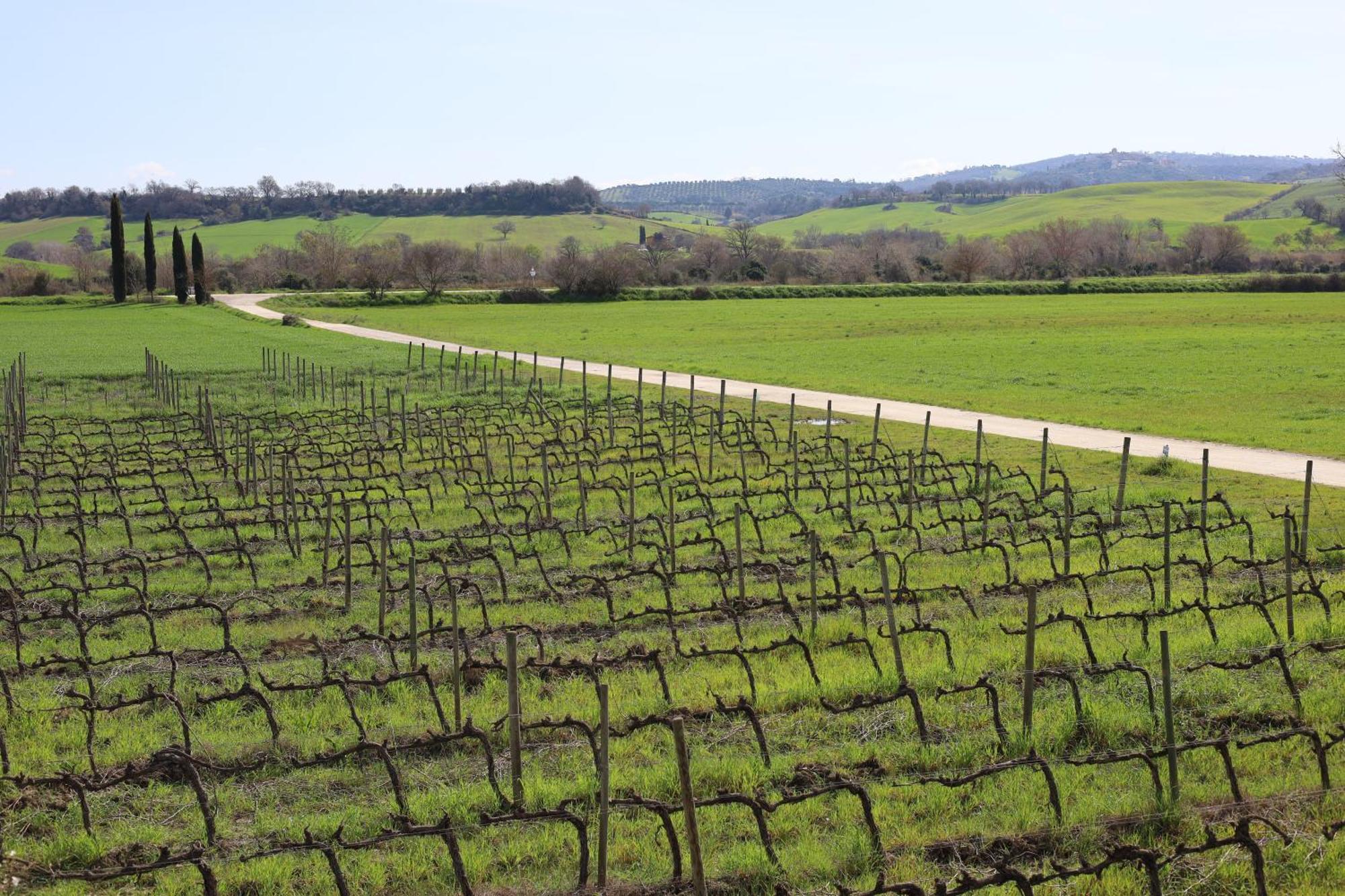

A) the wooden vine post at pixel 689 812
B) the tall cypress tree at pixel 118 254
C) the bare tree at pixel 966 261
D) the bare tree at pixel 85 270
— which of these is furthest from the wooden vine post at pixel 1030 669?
the bare tree at pixel 85 270

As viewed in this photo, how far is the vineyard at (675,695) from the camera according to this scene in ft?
27.4

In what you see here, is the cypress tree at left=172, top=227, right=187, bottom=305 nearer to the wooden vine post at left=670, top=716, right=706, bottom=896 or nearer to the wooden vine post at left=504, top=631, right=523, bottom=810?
the wooden vine post at left=504, top=631, right=523, bottom=810

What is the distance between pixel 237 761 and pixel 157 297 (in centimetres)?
9669

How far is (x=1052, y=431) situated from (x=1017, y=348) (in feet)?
83.8

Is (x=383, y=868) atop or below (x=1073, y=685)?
below

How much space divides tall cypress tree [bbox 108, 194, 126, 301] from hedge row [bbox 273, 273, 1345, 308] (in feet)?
44.5

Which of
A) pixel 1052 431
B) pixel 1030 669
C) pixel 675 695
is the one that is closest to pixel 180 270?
pixel 1052 431

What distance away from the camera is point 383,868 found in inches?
330

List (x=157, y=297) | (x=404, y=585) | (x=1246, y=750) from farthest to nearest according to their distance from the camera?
(x=157, y=297) → (x=404, y=585) → (x=1246, y=750)

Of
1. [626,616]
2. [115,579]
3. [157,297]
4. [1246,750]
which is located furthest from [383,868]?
[157,297]

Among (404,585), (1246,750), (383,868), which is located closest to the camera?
(383,868)

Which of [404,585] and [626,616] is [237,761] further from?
[404,585]

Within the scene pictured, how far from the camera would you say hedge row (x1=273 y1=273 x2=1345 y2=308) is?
9250cm

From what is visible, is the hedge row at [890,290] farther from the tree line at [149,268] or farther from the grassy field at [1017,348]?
the tree line at [149,268]
